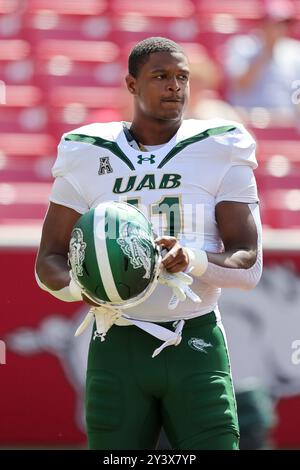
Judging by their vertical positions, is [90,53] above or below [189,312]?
above

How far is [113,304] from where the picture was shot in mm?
3133

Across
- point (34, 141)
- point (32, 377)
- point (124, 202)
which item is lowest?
point (32, 377)

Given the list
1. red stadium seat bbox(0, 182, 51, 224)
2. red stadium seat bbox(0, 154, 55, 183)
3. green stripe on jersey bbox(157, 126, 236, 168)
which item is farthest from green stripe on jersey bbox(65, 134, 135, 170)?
red stadium seat bbox(0, 154, 55, 183)

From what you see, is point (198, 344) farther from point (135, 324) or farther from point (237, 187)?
point (237, 187)

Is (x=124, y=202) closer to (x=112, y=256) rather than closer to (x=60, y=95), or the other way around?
(x=112, y=256)

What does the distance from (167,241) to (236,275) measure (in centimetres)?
28

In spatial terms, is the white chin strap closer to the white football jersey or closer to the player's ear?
the white football jersey

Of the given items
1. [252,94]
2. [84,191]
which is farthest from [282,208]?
[84,191]

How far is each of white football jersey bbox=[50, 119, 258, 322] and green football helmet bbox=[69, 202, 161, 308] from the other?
222 mm

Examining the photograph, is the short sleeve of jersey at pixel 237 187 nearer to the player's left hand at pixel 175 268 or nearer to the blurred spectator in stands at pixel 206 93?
the player's left hand at pixel 175 268

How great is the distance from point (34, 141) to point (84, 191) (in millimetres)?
3688

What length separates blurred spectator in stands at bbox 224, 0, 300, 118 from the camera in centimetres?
702

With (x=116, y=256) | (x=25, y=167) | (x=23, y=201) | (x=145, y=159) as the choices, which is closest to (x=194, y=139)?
(x=145, y=159)

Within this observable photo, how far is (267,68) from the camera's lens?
7004mm
